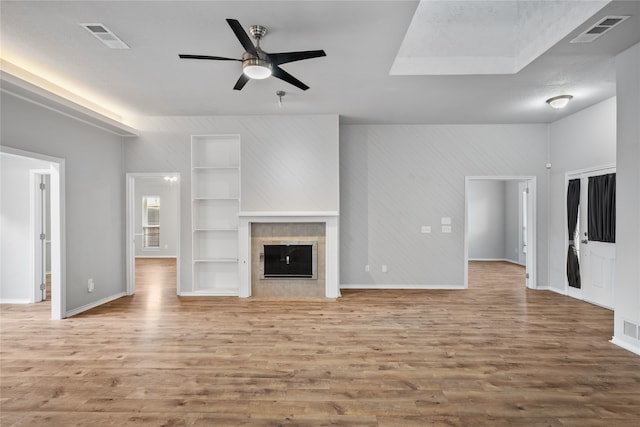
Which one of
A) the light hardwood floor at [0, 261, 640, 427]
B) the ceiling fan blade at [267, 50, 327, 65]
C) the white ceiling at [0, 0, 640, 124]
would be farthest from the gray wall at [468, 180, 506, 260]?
the ceiling fan blade at [267, 50, 327, 65]

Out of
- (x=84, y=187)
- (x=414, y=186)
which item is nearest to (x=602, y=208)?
(x=414, y=186)

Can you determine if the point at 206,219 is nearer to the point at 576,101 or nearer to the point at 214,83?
the point at 214,83

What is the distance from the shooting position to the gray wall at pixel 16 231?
5.01 meters

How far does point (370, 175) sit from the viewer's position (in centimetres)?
592

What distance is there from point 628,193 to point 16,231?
25.7ft

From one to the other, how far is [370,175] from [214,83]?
3.04 meters

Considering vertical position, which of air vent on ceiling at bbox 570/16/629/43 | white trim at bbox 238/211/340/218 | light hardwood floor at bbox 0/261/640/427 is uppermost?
air vent on ceiling at bbox 570/16/629/43

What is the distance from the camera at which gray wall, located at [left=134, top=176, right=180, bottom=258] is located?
10891 mm

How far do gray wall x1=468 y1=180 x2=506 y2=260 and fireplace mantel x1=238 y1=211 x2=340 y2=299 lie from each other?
6.23 metres

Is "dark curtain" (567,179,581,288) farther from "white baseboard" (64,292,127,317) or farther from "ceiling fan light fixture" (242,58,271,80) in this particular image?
"white baseboard" (64,292,127,317)

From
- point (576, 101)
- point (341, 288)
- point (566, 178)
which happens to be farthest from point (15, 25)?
point (566, 178)

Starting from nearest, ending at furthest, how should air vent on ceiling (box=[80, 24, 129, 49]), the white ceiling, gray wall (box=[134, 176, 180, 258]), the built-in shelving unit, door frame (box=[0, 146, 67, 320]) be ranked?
the white ceiling → air vent on ceiling (box=[80, 24, 129, 49]) → door frame (box=[0, 146, 67, 320]) → the built-in shelving unit → gray wall (box=[134, 176, 180, 258])

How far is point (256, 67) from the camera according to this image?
2.87 metres

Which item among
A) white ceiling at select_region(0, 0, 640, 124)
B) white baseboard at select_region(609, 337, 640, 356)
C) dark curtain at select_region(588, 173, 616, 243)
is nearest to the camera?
white ceiling at select_region(0, 0, 640, 124)
